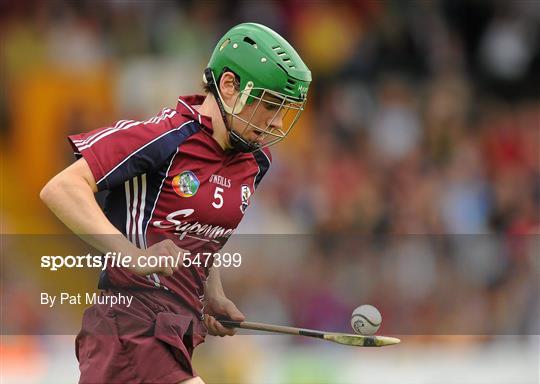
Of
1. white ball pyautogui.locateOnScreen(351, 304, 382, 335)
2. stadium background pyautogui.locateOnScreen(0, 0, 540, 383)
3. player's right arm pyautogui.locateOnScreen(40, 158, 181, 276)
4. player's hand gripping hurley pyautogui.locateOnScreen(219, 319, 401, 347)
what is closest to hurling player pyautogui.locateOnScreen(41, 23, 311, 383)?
player's right arm pyautogui.locateOnScreen(40, 158, 181, 276)

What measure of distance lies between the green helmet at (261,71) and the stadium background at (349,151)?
2069 mm

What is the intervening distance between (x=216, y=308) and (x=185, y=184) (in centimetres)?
73

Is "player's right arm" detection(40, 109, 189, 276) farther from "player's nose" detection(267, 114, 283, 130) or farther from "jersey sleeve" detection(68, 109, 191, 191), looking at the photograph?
"player's nose" detection(267, 114, 283, 130)

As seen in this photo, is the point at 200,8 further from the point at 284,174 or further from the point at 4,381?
the point at 4,381

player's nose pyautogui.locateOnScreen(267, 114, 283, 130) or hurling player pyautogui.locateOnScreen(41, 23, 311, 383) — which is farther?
player's nose pyautogui.locateOnScreen(267, 114, 283, 130)

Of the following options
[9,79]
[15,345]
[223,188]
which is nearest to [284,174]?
[9,79]

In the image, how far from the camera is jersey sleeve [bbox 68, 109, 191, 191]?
12.1ft

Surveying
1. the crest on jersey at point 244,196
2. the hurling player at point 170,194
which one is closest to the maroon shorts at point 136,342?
the hurling player at point 170,194

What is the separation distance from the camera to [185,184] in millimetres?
3906

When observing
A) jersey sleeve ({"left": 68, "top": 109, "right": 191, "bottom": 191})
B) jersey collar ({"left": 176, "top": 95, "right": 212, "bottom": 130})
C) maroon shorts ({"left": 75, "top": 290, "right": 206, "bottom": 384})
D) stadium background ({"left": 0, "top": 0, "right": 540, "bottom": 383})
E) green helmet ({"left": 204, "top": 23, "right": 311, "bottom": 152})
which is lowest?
maroon shorts ({"left": 75, "top": 290, "right": 206, "bottom": 384})

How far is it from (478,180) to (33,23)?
454 cm

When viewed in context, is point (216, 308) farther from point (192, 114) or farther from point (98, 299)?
point (192, 114)

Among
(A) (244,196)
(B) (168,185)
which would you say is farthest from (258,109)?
(B) (168,185)

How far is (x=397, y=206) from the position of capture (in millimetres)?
8898
